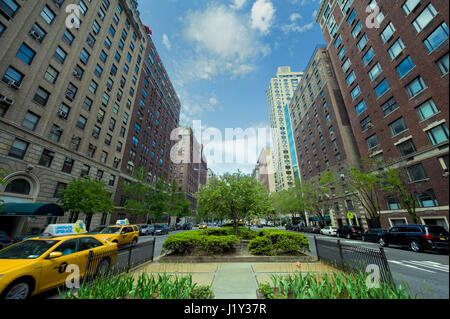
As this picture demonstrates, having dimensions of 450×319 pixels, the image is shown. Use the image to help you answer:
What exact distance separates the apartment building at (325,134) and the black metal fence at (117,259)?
26736 millimetres

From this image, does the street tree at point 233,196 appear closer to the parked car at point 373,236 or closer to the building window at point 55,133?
the parked car at point 373,236

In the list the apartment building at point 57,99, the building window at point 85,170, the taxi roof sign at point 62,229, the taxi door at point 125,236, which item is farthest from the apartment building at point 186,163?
the taxi roof sign at point 62,229

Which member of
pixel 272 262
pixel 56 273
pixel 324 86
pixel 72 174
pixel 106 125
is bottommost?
pixel 272 262

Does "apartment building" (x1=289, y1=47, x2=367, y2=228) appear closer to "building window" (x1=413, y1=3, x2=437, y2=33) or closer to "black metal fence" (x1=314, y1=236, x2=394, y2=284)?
"building window" (x1=413, y1=3, x2=437, y2=33)

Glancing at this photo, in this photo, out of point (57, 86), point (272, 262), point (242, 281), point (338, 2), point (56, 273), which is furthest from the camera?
point (338, 2)

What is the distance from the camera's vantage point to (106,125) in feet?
91.3

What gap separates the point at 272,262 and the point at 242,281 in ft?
11.5

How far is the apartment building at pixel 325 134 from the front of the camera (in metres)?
31.2

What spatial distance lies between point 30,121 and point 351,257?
27.9 m

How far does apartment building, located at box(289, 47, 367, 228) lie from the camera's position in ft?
102

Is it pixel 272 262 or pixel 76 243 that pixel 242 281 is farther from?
pixel 76 243

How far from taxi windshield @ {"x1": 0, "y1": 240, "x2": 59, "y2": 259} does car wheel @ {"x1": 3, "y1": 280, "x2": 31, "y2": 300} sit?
0.74 meters
